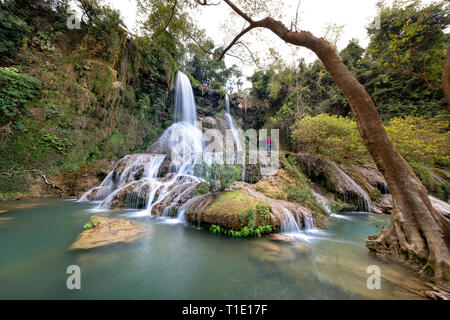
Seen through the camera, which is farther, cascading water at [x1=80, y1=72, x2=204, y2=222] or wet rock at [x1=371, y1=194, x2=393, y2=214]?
wet rock at [x1=371, y1=194, x2=393, y2=214]

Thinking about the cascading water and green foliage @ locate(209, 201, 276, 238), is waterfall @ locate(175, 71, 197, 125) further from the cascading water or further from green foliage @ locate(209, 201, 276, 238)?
green foliage @ locate(209, 201, 276, 238)

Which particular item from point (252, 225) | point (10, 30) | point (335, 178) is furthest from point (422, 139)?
point (10, 30)

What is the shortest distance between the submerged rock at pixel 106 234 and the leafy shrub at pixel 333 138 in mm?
11583

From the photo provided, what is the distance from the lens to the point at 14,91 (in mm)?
8906

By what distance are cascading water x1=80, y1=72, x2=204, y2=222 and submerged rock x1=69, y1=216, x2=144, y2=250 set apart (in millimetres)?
1634

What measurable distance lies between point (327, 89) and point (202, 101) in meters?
16.0

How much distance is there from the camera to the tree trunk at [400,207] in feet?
8.85

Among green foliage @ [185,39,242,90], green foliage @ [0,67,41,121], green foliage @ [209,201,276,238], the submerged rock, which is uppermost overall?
green foliage @ [185,39,242,90]

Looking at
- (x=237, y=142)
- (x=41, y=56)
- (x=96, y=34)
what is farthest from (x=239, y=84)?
(x=41, y=56)

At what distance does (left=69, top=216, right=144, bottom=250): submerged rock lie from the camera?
394 centimetres

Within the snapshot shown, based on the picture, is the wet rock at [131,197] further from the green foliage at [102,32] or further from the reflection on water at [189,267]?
the green foliage at [102,32]

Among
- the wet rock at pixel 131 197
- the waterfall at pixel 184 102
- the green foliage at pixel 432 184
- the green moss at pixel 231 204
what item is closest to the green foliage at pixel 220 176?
the green moss at pixel 231 204

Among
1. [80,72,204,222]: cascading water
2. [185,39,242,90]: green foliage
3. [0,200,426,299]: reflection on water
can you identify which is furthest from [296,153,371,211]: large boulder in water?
[185,39,242,90]: green foliage
